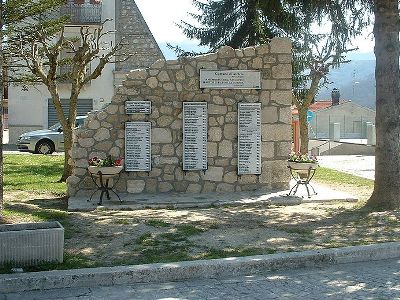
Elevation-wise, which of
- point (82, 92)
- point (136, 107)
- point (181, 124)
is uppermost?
point (82, 92)

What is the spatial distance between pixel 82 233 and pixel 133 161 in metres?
3.88

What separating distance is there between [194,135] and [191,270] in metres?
5.97

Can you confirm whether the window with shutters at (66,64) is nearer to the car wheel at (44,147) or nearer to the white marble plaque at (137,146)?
the car wheel at (44,147)

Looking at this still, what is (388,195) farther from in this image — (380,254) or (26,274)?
(26,274)

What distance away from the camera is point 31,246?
6.41 metres

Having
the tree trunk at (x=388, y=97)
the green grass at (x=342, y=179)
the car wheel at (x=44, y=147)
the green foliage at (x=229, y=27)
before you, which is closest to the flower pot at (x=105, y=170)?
the tree trunk at (x=388, y=97)

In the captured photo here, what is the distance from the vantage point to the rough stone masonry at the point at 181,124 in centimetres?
1187

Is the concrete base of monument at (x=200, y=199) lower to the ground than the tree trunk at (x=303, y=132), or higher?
lower

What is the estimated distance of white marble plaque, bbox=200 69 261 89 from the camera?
40.0ft

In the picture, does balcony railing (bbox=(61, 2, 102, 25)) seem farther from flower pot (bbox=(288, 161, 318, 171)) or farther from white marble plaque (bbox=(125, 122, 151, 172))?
flower pot (bbox=(288, 161, 318, 171))

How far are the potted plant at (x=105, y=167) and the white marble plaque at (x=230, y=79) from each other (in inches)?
97.8

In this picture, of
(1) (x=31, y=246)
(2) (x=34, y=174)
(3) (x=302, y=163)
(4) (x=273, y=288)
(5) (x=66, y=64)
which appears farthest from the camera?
(5) (x=66, y=64)

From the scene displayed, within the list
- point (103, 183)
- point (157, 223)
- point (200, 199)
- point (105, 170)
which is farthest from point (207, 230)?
point (103, 183)

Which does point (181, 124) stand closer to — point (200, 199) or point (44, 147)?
point (200, 199)
